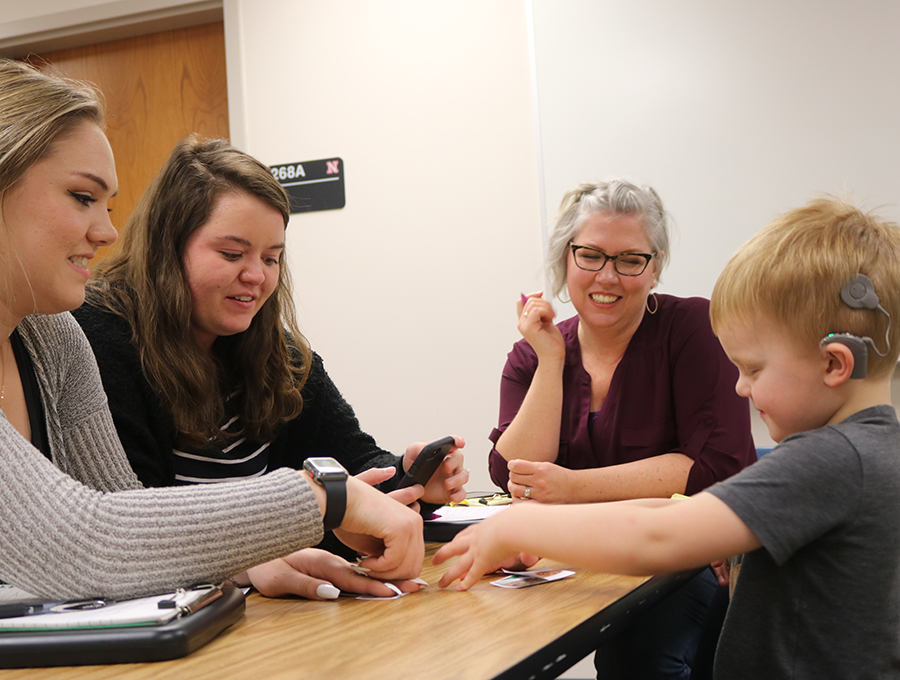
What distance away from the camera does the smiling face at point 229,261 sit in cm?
147

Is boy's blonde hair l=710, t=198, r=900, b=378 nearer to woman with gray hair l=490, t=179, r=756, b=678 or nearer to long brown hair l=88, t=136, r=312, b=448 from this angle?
woman with gray hair l=490, t=179, r=756, b=678

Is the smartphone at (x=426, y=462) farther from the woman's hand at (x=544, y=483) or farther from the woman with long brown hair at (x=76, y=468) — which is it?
the woman's hand at (x=544, y=483)

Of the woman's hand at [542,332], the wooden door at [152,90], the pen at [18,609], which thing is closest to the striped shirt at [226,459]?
the pen at [18,609]

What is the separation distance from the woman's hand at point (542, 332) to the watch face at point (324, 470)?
0.95m

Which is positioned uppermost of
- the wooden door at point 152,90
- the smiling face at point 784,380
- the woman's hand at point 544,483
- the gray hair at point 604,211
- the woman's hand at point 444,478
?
the wooden door at point 152,90

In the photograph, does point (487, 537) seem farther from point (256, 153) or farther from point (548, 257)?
point (256, 153)

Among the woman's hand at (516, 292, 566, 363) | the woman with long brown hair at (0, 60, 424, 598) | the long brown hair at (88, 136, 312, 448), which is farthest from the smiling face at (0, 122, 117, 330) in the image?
the woman's hand at (516, 292, 566, 363)

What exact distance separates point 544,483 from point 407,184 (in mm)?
1776

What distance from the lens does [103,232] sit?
1083 mm

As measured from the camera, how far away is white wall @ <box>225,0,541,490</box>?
2938 millimetres

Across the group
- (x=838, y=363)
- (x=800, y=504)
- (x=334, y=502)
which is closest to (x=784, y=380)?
(x=838, y=363)

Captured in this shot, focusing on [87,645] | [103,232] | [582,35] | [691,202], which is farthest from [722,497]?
[582,35]

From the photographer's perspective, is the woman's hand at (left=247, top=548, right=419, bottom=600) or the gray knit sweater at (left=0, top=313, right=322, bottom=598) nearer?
the gray knit sweater at (left=0, top=313, right=322, bottom=598)

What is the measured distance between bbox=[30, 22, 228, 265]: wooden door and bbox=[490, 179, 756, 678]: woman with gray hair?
6.71 feet
